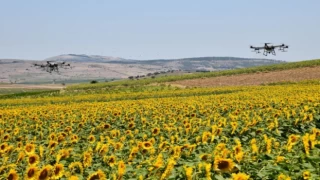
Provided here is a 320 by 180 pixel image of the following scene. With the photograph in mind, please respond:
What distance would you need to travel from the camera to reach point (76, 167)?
576cm

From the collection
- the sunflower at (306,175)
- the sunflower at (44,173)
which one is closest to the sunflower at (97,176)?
the sunflower at (44,173)

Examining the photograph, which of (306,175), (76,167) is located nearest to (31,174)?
(76,167)

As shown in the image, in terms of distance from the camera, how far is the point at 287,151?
5.75 m

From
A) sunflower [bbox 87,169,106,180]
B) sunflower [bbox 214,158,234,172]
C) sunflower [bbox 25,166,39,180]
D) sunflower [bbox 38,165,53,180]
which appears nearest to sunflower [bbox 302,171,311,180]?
sunflower [bbox 214,158,234,172]

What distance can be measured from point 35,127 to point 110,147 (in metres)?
5.73

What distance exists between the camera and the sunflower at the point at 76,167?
540 cm

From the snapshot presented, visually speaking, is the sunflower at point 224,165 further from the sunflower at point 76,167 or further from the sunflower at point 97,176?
the sunflower at point 76,167

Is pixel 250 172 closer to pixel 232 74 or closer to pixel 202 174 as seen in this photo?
pixel 202 174

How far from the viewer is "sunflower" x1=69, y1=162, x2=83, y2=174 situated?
540cm

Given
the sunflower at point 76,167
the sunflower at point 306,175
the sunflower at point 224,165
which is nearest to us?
the sunflower at point 306,175

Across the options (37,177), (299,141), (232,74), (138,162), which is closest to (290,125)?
(299,141)

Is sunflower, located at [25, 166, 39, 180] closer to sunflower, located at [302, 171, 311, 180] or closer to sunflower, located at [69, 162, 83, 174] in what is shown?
sunflower, located at [69, 162, 83, 174]

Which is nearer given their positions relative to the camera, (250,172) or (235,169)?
(235,169)

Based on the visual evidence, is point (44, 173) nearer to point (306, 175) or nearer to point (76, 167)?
point (76, 167)
